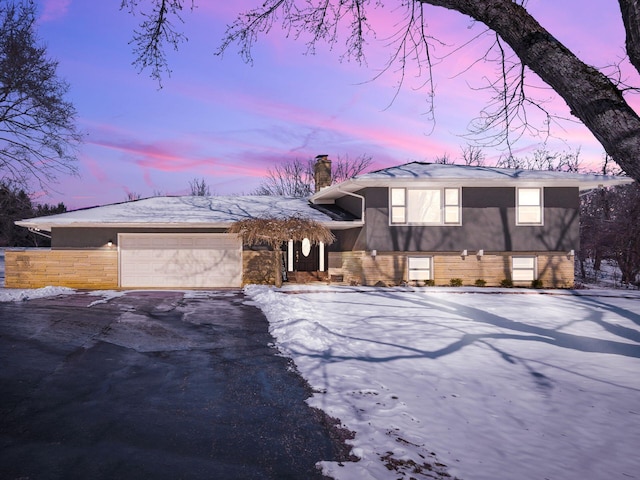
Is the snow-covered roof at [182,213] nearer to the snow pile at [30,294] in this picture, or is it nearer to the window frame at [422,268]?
the snow pile at [30,294]

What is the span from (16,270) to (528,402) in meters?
19.6

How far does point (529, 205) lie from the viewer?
18.4 m

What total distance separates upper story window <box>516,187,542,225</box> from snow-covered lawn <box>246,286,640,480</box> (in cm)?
745

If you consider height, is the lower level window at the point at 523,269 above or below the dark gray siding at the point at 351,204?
below

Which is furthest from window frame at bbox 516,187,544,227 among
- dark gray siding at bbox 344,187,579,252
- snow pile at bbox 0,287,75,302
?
snow pile at bbox 0,287,75,302

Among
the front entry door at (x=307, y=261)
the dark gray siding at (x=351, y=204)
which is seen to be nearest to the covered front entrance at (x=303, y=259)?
the front entry door at (x=307, y=261)

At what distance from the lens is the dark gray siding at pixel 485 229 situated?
17.9m

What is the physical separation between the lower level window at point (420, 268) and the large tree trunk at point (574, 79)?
1506 centimetres

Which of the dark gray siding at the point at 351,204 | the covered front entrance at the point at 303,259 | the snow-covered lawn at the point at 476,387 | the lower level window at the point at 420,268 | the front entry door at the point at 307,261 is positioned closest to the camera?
the snow-covered lawn at the point at 476,387

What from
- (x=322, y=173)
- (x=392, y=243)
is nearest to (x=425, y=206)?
(x=392, y=243)

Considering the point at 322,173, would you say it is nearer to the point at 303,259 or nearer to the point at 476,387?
the point at 303,259

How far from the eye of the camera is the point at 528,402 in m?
4.84

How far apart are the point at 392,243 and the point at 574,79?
14.8 meters

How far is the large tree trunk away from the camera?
304 centimetres
